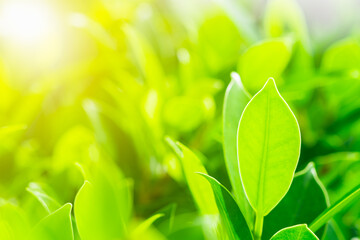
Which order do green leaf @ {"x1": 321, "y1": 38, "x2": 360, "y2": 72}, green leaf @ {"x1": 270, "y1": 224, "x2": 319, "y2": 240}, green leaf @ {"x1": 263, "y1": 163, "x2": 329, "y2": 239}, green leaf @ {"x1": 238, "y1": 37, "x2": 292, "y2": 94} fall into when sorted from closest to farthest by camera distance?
1. green leaf @ {"x1": 270, "y1": 224, "x2": 319, "y2": 240}
2. green leaf @ {"x1": 263, "y1": 163, "x2": 329, "y2": 239}
3. green leaf @ {"x1": 238, "y1": 37, "x2": 292, "y2": 94}
4. green leaf @ {"x1": 321, "y1": 38, "x2": 360, "y2": 72}

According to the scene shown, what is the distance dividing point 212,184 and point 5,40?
550mm

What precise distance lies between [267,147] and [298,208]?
119 mm

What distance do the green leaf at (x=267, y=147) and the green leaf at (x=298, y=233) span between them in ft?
0.12

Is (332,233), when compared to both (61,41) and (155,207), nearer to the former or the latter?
(155,207)

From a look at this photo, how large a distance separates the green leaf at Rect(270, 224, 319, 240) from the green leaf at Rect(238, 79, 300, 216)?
1.4 inches

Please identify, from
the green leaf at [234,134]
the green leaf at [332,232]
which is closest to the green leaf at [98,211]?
the green leaf at [234,134]

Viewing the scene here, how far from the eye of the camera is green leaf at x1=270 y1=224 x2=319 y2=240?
1.44 ft

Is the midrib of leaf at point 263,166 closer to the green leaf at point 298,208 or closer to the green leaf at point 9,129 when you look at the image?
the green leaf at point 298,208

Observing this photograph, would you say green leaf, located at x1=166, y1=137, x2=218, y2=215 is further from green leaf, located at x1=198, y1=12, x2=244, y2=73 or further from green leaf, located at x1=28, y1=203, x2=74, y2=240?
green leaf, located at x1=198, y1=12, x2=244, y2=73

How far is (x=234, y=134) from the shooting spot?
52 centimetres

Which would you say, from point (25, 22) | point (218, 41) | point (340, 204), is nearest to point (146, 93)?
point (218, 41)

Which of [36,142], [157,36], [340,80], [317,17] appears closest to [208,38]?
[157,36]

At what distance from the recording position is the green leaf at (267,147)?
0.46 m

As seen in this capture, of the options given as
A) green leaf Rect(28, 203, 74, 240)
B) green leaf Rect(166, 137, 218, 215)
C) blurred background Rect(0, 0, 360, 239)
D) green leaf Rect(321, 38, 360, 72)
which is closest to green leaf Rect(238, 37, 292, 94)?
blurred background Rect(0, 0, 360, 239)
